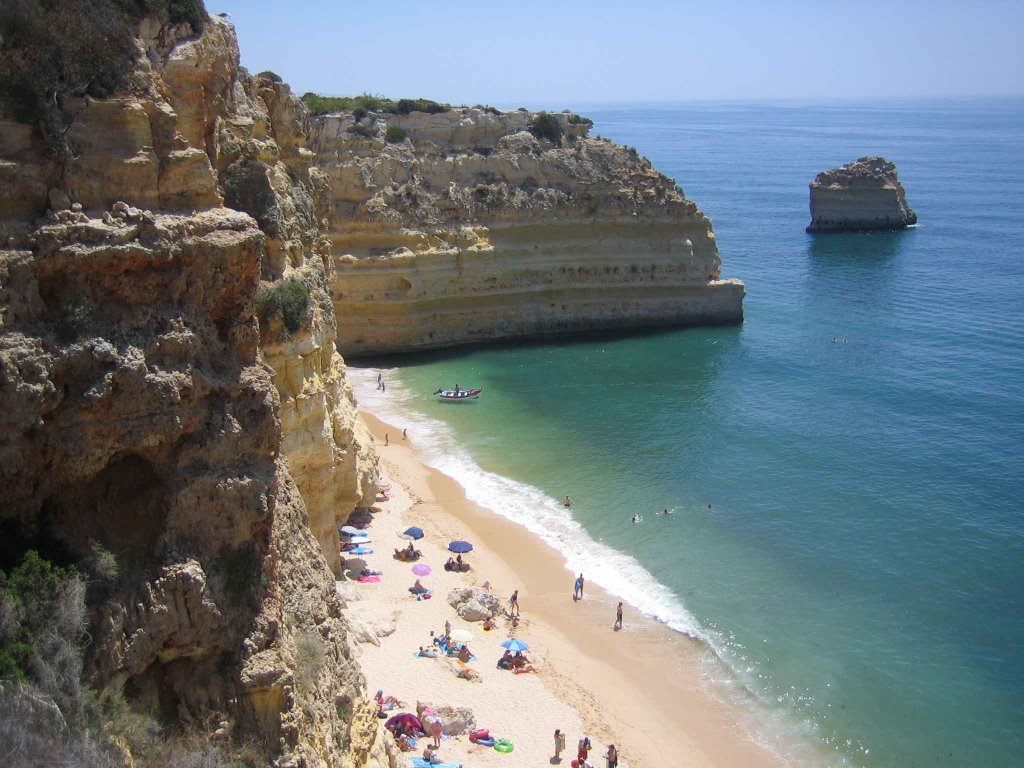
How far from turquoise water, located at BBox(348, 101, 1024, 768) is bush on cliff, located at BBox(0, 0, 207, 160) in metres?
17.2

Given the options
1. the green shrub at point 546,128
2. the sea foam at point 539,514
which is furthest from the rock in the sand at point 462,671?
the green shrub at point 546,128

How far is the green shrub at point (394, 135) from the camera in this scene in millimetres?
45444

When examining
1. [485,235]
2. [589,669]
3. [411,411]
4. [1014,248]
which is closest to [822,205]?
[1014,248]

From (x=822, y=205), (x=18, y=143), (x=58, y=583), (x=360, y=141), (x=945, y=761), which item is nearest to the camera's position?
(x=58, y=583)

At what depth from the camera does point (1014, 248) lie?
2753 inches

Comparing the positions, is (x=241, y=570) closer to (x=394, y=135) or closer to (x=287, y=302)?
(x=287, y=302)

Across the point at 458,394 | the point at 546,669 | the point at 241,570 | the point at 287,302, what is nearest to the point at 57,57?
the point at 241,570

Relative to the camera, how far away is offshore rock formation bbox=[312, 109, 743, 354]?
1725 inches

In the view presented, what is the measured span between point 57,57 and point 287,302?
7186 mm

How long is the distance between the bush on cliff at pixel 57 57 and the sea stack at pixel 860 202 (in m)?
77.9

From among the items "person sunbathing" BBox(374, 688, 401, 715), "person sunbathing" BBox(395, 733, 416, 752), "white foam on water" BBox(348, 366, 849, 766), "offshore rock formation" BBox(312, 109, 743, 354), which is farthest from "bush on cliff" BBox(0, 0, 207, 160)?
"offshore rock formation" BBox(312, 109, 743, 354)

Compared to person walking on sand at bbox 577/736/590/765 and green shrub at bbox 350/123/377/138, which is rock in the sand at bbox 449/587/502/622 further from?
green shrub at bbox 350/123/377/138

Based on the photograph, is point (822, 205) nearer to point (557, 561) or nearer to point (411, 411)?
point (411, 411)

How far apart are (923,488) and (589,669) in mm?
15051
